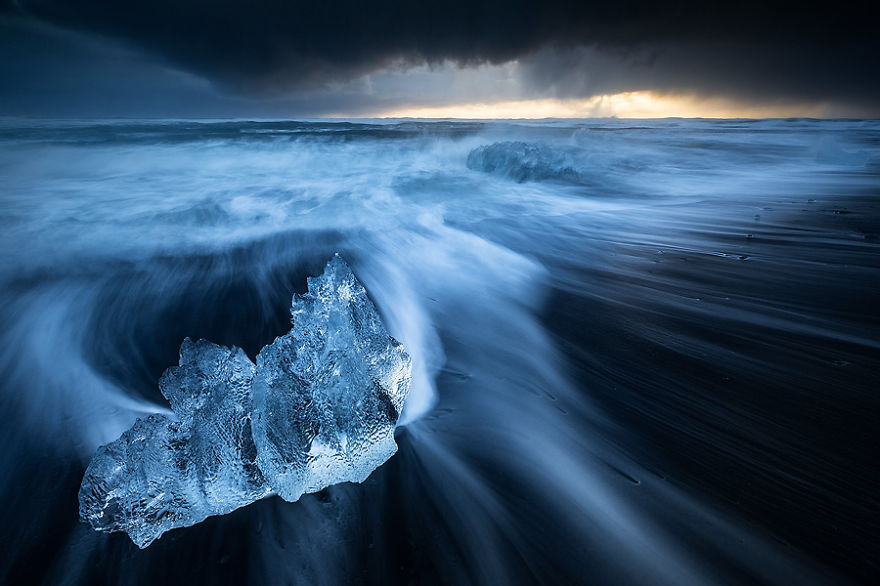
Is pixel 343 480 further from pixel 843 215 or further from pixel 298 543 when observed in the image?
pixel 843 215

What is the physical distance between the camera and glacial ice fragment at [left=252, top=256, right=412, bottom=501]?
142 centimetres

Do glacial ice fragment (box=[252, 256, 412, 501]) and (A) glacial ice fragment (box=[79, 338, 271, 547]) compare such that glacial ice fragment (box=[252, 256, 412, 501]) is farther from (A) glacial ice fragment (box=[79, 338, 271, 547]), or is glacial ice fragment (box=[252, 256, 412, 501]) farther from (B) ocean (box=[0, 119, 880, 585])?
(B) ocean (box=[0, 119, 880, 585])

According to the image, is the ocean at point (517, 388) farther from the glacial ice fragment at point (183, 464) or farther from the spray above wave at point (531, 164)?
the spray above wave at point (531, 164)

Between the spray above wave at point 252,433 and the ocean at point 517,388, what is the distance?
18 centimetres

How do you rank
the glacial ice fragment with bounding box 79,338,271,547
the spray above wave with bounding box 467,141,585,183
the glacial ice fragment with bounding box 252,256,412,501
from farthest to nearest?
1. the spray above wave with bounding box 467,141,585,183
2. the glacial ice fragment with bounding box 252,256,412,501
3. the glacial ice fragment with bounding box 79,338,271,547

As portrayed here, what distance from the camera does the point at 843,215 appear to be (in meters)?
5.84

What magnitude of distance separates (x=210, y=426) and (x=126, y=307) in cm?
319

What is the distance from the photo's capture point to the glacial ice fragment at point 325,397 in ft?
4.65

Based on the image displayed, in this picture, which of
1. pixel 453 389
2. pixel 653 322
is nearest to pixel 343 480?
pixel 453 389

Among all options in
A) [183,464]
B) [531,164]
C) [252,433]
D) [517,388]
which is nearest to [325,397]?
[252,433]

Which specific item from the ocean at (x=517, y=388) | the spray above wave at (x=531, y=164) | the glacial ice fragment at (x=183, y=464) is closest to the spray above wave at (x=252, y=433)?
the glacial ice fragment at (x=183, y=464)

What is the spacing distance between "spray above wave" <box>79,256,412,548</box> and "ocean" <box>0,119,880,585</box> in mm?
175

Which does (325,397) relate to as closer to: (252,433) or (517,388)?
(252,433)

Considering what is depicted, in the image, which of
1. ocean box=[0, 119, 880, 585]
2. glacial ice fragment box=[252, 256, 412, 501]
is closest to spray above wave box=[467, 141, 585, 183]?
ocean box=[0, 119, 880, 585]
